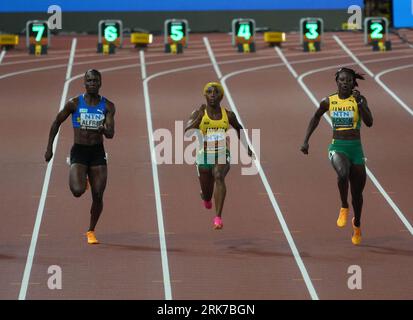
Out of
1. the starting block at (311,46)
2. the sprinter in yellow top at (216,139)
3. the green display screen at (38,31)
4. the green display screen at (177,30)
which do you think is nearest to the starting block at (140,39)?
the green display screen at (177,30)

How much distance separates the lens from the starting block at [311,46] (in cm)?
2911

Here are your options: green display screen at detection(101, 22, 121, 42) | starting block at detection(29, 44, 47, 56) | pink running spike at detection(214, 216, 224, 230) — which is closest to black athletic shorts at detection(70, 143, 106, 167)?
pink running spike at detection(214, 216, 224, 230)

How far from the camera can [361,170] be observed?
41.8ft

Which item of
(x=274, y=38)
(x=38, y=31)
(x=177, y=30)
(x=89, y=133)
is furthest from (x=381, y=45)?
(x=89, y=133)

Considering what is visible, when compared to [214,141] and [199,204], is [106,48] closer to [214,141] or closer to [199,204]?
[199,204]

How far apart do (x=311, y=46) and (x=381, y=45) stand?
1.61 meters

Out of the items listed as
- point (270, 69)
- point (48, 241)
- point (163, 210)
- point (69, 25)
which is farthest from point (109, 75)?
point (48, 241)

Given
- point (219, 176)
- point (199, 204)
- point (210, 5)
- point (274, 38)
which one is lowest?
point (199, 204)

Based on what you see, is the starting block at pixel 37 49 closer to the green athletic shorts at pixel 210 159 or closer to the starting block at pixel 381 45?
→ the starting block at pixel 381 45

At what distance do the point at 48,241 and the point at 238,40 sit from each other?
658 inches

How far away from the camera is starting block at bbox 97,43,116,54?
94.7 ft

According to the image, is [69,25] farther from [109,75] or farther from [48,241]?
[48,241]

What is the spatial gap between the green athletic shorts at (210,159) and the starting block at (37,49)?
1597 cm

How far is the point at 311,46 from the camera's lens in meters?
29.2
